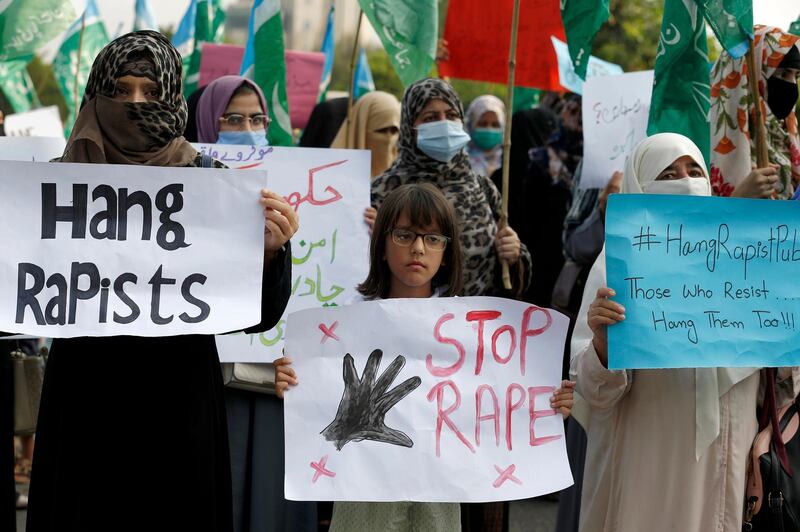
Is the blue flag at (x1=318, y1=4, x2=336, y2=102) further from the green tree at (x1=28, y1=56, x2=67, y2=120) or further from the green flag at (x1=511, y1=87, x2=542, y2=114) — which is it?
the green tree at (x1=28, y1=56, x2=67, y2=120)

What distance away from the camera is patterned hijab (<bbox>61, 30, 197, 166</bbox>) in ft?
9.80

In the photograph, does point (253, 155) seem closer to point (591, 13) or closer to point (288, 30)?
point (591, 13)

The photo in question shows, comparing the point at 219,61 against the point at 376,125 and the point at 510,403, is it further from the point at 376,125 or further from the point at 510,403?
the point at 510,403

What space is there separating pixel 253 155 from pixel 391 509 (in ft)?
5.45

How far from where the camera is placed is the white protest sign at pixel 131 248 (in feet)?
9.53

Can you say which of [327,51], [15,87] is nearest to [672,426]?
[327,51]

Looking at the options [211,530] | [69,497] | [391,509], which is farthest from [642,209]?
[69,497]

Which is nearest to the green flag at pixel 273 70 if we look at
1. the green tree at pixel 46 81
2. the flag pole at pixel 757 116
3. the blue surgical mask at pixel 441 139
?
the blue surgical mask at pixel 441 139

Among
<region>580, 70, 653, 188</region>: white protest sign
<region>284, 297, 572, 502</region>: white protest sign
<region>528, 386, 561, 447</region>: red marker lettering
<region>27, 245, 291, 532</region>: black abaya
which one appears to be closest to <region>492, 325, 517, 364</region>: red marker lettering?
<region>284, 297, 572, 502</region>: white protest sign

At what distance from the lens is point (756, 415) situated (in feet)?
11.7

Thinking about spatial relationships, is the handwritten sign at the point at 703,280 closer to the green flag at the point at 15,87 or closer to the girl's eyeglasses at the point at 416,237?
the girl's eyeglasses at the point at 416,237

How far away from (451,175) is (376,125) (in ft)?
3.12

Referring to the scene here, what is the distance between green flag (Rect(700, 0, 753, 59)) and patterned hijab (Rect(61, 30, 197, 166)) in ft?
6.16

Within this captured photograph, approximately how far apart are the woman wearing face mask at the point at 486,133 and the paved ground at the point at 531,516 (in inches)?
89.9
